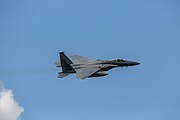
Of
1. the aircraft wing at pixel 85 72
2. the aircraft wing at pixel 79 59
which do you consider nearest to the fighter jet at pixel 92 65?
the aircraft wing at pixel 85 72

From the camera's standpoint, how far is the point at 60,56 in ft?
302

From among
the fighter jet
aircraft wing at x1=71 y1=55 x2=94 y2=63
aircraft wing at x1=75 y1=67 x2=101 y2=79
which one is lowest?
aircraft wing at x1=75 y1=67 x2=101 y2=79

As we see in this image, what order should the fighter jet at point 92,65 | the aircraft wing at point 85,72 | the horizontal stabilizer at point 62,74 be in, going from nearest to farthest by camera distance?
the aircraft wing at point 85,72, the fighter jet at point 92,65, the horizontal stabilizer at point 62,74

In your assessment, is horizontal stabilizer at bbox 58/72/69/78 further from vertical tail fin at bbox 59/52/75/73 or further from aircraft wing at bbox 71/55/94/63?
aircraft wing at bbox 71/55/94/63

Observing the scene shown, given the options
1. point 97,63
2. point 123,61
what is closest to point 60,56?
point 97,63

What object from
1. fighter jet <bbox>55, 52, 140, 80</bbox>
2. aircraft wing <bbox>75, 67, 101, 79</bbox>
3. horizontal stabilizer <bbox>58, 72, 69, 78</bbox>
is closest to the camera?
aircraft wing <bbox>75, 67, 101, 79</bbox>

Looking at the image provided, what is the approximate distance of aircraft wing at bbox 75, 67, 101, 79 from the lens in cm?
8012

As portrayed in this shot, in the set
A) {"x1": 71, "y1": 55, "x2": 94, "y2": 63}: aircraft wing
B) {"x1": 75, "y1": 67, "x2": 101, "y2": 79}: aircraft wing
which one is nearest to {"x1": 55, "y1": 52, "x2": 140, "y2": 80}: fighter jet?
{"x1": 75, "y1": 67, "x2": 101, "y2": 79}: aircraft wing

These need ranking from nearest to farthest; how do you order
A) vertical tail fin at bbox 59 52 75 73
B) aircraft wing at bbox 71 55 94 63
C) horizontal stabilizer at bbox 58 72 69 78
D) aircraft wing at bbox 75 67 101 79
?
aircraft wing at bbox 75 67 101 79, horizontal stabilizer at bbox 58 72 69 78, vertical tail fin at bbox 59 52 75 73, aircraft wing at bbox 71 55 94 63

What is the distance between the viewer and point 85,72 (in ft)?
275

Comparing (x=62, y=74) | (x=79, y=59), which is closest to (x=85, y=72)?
(x=62, y=74)

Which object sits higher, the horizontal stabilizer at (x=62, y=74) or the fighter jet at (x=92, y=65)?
the fighter jet at (x=92, y=65)

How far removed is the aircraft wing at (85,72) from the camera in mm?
80119

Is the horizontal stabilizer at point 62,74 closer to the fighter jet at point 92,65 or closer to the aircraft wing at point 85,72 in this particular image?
the fighter jet at point 92,65
